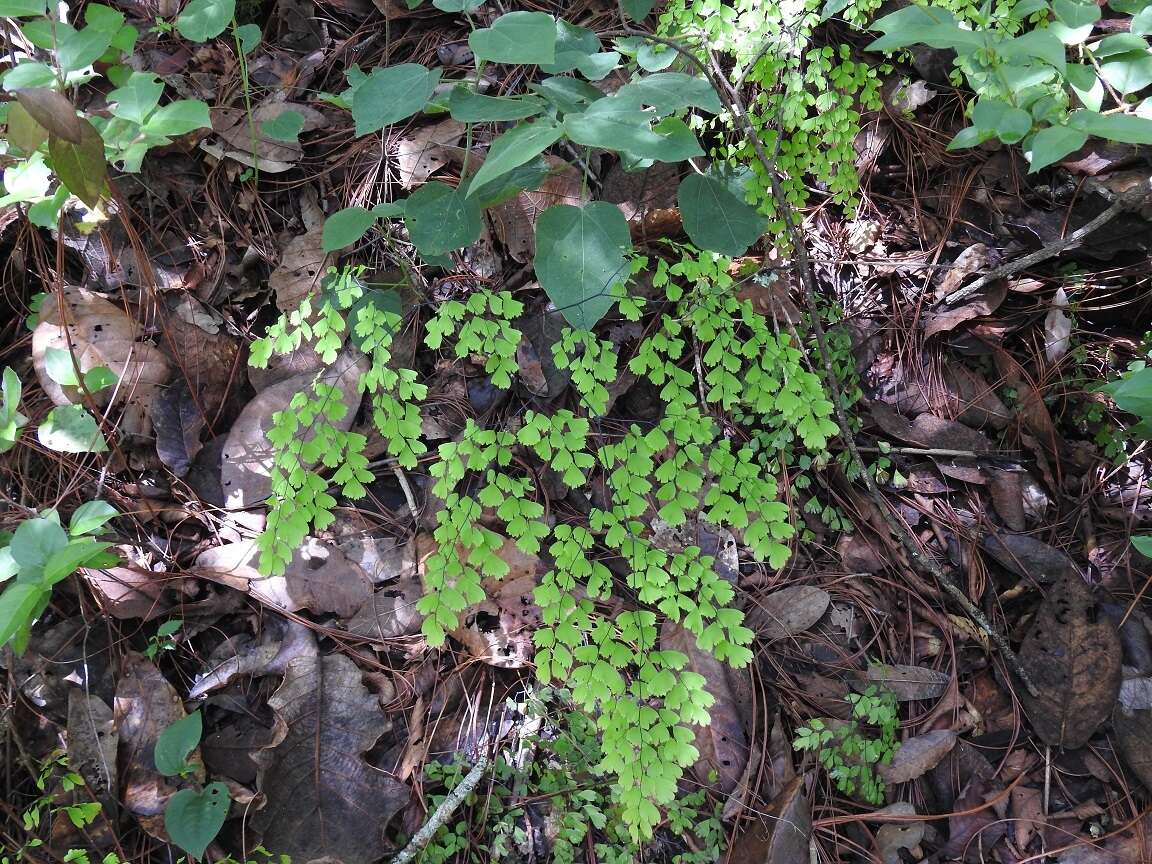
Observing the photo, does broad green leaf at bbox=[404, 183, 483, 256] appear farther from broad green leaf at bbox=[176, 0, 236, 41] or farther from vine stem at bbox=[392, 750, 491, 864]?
vine stem at bbox=[392, 750, 491, 864]

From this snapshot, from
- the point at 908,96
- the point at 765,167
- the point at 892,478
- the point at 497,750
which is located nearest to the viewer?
the point at 765,167

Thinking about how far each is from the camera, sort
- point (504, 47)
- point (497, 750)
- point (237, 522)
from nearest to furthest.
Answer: point (504, 47) → point (497, 750) → point (237, 522)

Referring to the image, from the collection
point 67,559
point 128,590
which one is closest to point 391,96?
point 67,559

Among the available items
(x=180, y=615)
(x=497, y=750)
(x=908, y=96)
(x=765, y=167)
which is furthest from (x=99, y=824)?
(x=908, y=96)

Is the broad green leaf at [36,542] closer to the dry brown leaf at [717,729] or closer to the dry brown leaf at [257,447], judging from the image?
the dry brown leaf at [257,447]

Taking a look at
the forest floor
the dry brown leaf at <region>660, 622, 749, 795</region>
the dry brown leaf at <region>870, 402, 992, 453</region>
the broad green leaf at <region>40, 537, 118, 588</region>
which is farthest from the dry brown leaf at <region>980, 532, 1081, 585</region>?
the broad green leaf at <region>40, 537, 118, 588</region>

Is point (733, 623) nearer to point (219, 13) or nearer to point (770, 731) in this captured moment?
point (770, 731)

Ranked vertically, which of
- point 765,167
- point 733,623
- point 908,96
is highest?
point 765,167
